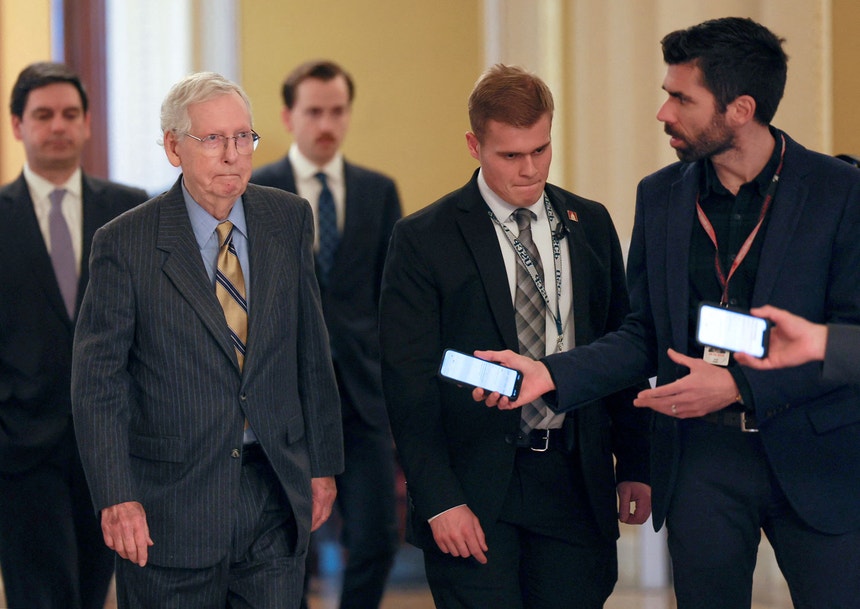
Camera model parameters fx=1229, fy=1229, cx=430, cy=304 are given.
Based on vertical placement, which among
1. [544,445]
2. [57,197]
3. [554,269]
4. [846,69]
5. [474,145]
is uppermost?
[846,69]

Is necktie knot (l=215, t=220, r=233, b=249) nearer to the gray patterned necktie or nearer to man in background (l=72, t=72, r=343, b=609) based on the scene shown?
man in background (l=72, t=72, r=343, b=609)

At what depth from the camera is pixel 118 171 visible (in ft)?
22.6

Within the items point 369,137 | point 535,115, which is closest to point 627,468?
point 535,115

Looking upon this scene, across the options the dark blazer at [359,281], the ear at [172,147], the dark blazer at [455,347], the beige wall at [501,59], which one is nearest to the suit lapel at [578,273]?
the dark blazer at [455,347]

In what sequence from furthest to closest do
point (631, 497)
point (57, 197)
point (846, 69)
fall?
point (846, 69), point (57, 197), point (631, 497)

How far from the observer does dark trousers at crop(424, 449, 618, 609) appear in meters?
3.04

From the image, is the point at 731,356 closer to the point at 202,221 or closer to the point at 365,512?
the point at 202,221

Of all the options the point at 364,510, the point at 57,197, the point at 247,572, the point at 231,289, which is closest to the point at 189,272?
the point at 231,289

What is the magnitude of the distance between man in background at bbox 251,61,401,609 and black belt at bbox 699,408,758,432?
1965 millimetres

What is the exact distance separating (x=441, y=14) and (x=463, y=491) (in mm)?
4484

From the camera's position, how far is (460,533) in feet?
9.75

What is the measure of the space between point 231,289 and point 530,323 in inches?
29.5

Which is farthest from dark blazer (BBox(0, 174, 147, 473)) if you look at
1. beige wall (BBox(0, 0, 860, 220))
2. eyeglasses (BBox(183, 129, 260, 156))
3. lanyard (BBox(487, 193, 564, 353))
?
beige wall (BBox(0, 0, 860, 220))

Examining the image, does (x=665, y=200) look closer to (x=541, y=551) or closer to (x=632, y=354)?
(x=632, y=354)
